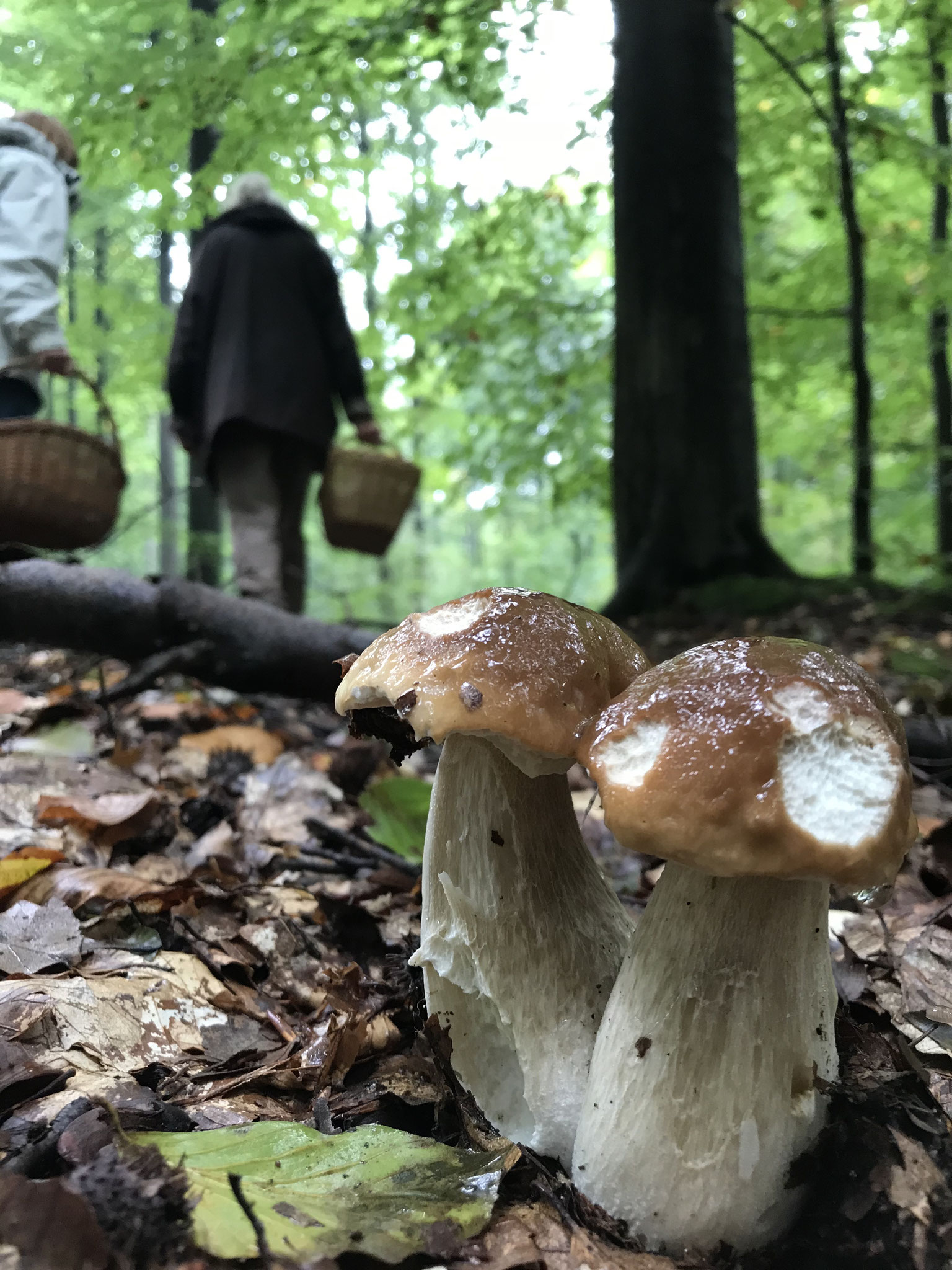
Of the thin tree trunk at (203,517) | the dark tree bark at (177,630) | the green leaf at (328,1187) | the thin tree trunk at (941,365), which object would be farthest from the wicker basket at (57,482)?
the thin tree trunk at (941,365)

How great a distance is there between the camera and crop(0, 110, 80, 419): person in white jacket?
11.9ft

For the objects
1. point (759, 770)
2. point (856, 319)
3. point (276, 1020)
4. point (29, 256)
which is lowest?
point (276, 1020)

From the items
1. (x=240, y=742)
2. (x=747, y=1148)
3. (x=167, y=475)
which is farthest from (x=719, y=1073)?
(x=167, y=475)

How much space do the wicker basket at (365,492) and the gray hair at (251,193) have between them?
1482mm

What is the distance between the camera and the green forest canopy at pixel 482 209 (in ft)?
16.0

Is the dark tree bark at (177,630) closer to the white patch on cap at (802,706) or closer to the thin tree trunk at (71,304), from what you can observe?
the thin tree trunk at (71,304)

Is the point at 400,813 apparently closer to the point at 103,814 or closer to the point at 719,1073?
the point at 103,814

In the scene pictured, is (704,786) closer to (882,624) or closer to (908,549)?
(882,624)

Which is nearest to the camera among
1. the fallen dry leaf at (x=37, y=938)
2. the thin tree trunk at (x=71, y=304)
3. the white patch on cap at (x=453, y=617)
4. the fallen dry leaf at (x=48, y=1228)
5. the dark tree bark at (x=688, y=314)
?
the fallen dry leaf at (x=48, y=1228)

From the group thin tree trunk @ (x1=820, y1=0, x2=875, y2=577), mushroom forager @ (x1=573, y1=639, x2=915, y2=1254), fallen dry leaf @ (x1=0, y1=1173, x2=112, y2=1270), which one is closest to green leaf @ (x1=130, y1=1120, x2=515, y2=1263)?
fallen dry leaf @ (x1=0, y1=1173, x2=112, y2=1270)

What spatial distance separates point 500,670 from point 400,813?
4.11 feet

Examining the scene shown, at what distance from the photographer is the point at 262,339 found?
4.30m

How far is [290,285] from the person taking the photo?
177 inches

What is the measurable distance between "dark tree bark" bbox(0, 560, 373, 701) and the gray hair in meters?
Answer: 2.55
